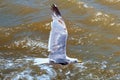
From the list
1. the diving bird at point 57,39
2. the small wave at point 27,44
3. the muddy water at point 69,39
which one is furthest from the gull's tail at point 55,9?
the small wave at point 27,44

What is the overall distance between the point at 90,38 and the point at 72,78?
1.67 metres

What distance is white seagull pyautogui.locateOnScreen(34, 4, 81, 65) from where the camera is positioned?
A: 813 cm

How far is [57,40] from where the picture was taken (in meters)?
8.19

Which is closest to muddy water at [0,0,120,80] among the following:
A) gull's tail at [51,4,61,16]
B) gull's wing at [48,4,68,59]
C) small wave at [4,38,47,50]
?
small wave at [4,38,47,50]

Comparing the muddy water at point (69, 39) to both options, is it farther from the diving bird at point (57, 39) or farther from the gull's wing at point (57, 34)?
the gull's wing at point (57, 34)

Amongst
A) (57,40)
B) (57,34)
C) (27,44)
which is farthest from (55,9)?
(27,44)

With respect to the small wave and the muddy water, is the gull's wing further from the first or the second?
the small wave

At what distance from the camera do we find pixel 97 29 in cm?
1042

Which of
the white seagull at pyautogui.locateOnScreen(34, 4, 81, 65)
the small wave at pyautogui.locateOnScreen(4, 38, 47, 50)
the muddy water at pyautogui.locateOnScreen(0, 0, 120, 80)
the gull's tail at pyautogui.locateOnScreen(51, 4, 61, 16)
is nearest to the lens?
the gull's tail at pyautogui.locateOnScreen(51, 4, 61, 16)

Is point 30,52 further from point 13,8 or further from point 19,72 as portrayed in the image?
point 13,8

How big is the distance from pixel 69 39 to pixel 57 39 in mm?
1800

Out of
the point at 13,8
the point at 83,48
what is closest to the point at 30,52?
the point at 83,48

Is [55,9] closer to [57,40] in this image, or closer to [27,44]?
[57,40]

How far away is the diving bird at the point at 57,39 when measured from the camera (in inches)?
320
